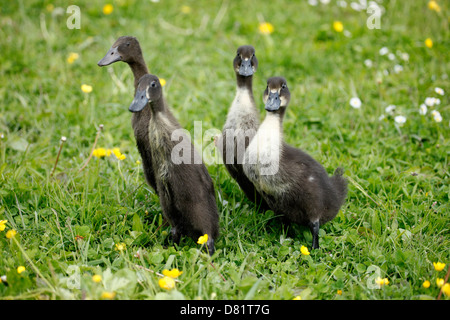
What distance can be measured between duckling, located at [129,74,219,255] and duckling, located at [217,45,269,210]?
45cm

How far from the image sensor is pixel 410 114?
5.26 meters

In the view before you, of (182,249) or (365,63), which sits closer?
(182,249)

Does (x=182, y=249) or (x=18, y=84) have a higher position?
(x=18, y=84)

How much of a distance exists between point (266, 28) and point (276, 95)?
11.2 ft

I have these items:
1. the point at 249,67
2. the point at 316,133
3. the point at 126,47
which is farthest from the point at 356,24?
the point at 126,47

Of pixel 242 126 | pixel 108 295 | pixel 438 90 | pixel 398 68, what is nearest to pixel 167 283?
pixel 108 295

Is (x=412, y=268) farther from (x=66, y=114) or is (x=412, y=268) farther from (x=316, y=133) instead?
(x=66, y=114)

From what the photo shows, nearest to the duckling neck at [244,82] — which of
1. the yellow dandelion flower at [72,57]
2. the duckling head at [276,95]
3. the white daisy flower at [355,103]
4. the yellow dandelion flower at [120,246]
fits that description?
the duckling head at [276,95]

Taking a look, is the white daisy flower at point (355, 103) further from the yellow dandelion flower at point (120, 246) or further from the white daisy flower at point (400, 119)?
the yellow dandelion flower at point (120, 246)

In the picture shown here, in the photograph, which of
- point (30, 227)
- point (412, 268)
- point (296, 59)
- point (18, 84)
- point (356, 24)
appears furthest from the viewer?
point (356, 24)

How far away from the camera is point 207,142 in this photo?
15.4 feet

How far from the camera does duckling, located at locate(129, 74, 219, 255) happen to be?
323cm

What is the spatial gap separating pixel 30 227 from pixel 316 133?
2984 mm

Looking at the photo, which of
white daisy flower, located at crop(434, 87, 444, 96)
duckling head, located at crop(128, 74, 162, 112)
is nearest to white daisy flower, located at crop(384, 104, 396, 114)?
white daisy flower, located at crop(434, 87, 444, 96)
